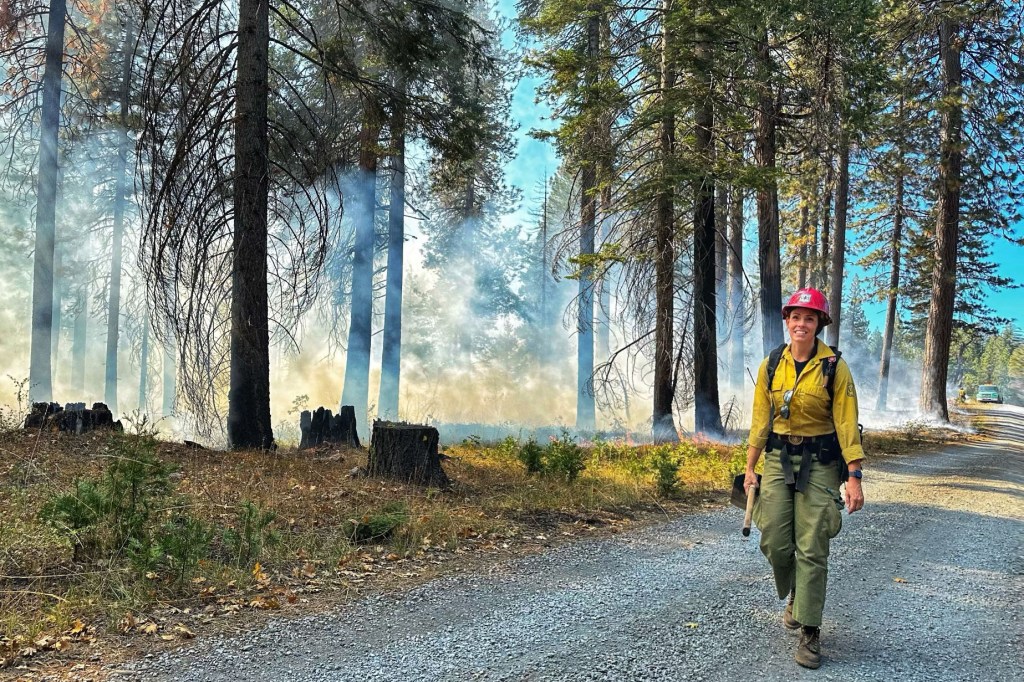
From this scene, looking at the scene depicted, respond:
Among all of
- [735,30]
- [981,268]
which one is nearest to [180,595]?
[735,30]

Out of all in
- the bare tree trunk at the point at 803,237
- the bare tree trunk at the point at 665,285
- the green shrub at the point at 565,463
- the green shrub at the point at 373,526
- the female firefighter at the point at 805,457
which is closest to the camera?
the female firefighter at the point at 805,457

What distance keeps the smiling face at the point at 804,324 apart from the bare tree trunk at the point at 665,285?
866 cm

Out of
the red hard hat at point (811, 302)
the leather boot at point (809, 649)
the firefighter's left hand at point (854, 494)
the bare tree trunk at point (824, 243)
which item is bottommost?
the leather boot at point (809, 649)

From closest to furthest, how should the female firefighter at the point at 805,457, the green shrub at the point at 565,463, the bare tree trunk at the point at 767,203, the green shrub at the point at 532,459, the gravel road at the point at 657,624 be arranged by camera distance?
the gravel road at the point at 657,624, the female firefighter at the point at 805,457, the green shrub at the point at 565,463, the green shrub at the point at 532,459, the bare tree trunk at the point at 767,203

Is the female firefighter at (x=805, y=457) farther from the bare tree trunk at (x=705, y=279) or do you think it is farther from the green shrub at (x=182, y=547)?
the bare tree trunk at (x=705, y=279)

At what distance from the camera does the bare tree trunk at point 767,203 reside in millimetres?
11422

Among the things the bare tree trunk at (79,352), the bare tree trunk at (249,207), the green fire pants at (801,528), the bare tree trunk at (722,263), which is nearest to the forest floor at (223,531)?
the bare tree trunk at (249,207)

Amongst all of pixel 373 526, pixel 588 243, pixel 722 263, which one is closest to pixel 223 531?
pixel 373 526

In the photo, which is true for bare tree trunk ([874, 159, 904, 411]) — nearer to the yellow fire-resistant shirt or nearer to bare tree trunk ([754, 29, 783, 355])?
bare tree trunk ([754, 29, 783, 355])

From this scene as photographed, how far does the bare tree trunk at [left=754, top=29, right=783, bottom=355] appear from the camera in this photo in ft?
37.5

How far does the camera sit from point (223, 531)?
198 inches

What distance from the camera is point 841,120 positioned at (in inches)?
488

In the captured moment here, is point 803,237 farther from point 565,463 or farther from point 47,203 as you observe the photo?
point 47,203

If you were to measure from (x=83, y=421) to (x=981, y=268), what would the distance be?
127 feet
